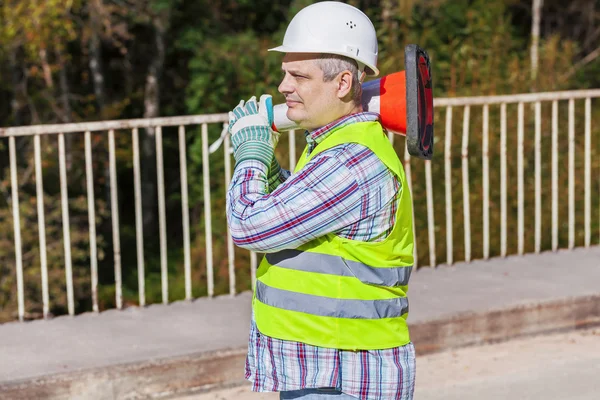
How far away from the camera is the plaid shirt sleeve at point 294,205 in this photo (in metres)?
2.36

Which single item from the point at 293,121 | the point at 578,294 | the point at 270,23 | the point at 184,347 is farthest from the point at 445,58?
the point at 293,121

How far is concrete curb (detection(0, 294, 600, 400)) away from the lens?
4.38m

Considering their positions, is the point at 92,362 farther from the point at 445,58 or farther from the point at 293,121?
the point at 445,58

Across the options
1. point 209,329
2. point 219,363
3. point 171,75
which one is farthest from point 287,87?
point 171,75

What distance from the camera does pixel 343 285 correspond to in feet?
8.01

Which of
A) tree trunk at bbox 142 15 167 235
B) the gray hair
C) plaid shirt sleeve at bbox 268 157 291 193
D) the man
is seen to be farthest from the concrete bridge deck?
tree trunk at bbox 142 15 167 235

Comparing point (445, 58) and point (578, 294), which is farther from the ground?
point (445, 58)

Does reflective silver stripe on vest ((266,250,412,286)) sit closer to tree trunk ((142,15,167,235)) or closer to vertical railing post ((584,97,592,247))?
vertical railing post ((584,97,592,247))

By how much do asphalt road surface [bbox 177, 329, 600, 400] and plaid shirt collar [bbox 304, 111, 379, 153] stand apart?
2.31m

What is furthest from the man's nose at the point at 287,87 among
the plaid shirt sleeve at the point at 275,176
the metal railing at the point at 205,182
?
the metal railing at the point at 205,182

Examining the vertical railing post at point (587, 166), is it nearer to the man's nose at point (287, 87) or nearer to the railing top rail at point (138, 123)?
the railing top rail at point (138, 123)

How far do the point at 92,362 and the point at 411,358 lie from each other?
2.32 meters

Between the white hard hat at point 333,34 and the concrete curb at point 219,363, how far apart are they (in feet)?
7.94

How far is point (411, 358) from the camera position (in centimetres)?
258
